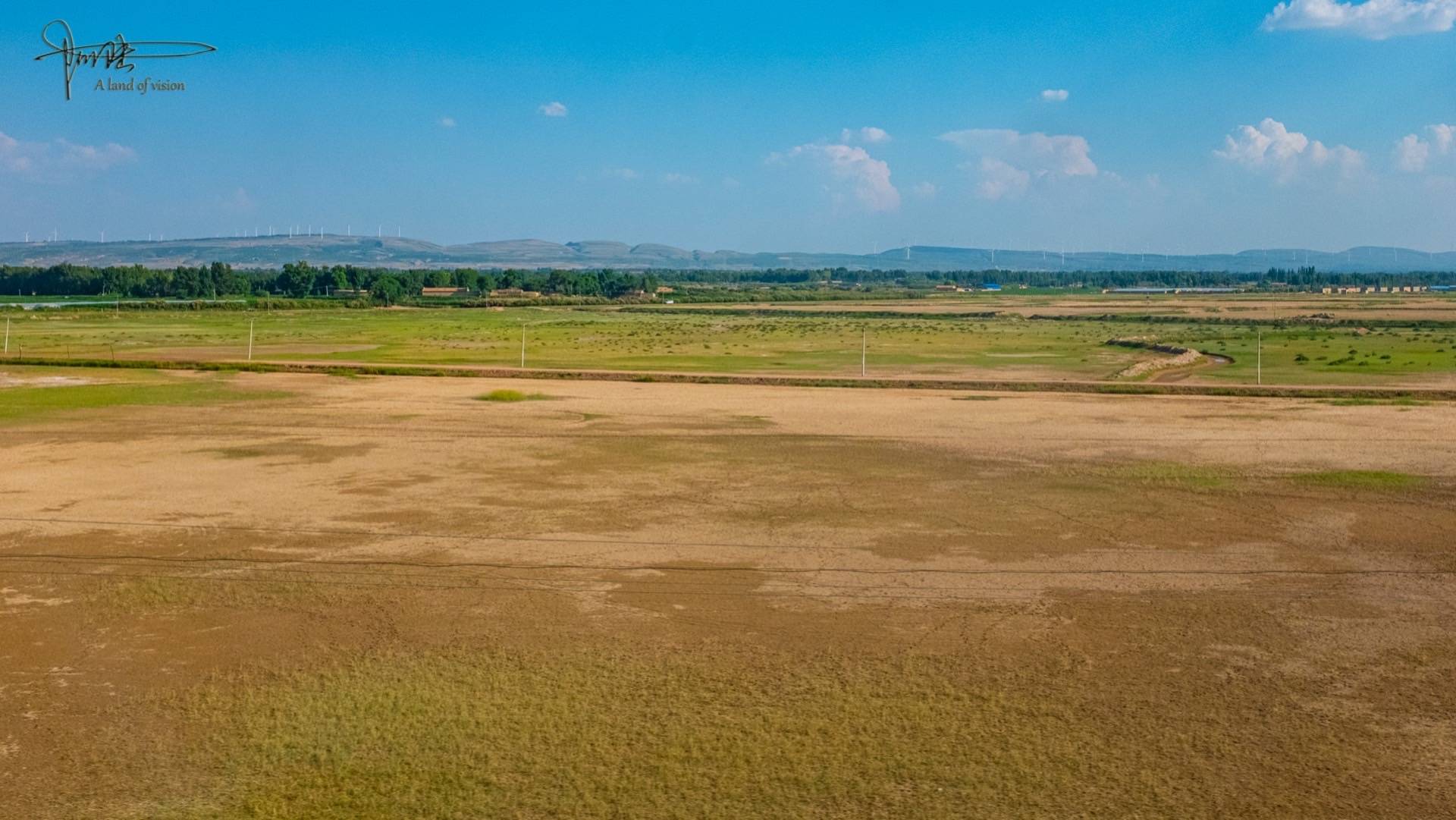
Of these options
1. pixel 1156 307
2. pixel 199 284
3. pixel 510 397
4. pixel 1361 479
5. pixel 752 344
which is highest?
pixel 199 284

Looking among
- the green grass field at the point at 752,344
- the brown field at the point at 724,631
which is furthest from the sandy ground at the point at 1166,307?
the brown field at the point at 724,631

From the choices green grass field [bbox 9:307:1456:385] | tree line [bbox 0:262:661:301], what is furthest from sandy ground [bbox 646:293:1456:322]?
tree line [bbox 0:262:661:301]

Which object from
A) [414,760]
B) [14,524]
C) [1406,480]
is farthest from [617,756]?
[1406,480]

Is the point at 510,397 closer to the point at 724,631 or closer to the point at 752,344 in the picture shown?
the point at 724,631

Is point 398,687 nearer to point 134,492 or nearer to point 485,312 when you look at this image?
point 134,492

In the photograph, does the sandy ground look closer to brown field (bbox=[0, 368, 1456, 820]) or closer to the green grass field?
the green grass field

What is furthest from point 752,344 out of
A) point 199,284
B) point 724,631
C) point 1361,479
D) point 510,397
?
point 199,284
